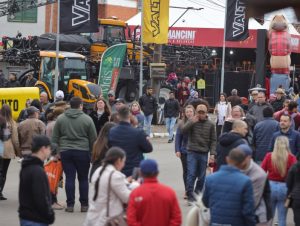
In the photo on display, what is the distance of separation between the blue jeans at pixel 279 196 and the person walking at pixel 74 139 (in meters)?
2.91

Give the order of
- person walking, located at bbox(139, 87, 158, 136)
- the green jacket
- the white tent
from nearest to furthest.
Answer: the green jacket
person walking, located at bbox(139, 87, 158, 136)
the white tent

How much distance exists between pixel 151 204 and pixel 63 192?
773cm

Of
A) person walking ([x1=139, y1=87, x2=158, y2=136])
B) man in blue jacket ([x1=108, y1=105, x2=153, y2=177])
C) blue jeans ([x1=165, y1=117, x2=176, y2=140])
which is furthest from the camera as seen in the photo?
person walking ([x1=139, y1=87, x2=158, y2=136])

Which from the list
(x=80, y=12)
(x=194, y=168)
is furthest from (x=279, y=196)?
(x=80, y=12)

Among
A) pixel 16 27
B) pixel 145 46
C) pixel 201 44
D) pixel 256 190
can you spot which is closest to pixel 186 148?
pixel 256 190

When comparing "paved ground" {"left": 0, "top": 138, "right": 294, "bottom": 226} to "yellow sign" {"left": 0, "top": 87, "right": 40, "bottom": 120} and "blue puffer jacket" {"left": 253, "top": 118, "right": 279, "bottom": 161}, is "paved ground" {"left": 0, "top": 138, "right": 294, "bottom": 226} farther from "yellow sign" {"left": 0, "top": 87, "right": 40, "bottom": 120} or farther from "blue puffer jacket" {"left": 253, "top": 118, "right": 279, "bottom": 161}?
"yellow sign" {"left": 0, "top": 87, "right": 40, "bottom": 120}

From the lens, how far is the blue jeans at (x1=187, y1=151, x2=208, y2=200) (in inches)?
466

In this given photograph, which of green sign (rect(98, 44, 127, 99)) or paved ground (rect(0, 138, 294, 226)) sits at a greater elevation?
green sign (rect(98, 44, 127, 99))

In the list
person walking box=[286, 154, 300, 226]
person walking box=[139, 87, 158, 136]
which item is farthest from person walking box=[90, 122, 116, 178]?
person walking box=[139, 87, 158, 136]

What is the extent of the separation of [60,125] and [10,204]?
6.24ft

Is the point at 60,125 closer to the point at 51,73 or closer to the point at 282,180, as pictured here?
the point at 282,180

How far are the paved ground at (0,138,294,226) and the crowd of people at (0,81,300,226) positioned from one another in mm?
334

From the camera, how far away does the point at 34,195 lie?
6.21m

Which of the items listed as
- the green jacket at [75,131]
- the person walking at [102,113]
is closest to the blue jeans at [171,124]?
the person walking at [102,113]
